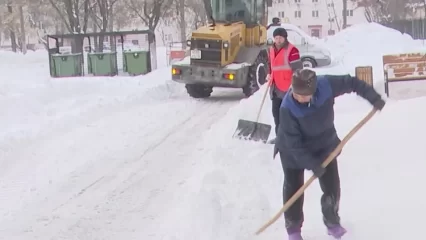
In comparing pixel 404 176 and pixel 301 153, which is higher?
pixel 301 153

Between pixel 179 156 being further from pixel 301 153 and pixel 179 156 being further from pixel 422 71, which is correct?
pixel 422 71

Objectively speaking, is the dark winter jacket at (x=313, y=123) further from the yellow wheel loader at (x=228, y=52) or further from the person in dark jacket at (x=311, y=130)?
the yellow wheel loader at (x=228, y=52)

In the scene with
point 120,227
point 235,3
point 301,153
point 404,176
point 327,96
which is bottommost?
point 120,227

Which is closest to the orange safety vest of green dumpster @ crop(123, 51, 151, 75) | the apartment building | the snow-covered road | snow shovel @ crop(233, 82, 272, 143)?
snow shovel @ crop(233, 82, 272, 143)

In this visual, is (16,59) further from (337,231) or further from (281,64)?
(337,231)

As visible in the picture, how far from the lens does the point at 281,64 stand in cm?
760

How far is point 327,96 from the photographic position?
13.8 feet

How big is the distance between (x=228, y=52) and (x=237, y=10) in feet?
5.08

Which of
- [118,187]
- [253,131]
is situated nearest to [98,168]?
[118,187]

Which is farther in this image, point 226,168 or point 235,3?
point 235,3

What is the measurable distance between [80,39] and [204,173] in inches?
680

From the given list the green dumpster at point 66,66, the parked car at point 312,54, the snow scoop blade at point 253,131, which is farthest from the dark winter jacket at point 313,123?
the green dumpster at point 66,66

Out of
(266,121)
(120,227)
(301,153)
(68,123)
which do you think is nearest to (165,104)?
(68,123)

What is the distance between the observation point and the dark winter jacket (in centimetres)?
417
